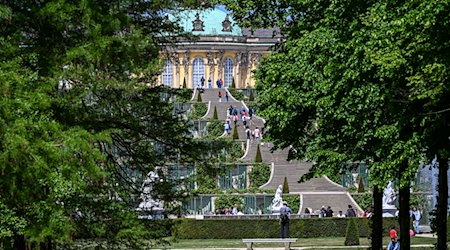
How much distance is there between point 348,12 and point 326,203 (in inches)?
745

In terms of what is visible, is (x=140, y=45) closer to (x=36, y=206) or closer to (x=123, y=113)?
(x=123, y=113)

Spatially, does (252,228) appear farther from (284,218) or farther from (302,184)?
(302,184)

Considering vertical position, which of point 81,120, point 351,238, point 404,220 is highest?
point 81,120

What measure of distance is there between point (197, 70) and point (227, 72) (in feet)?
7.40

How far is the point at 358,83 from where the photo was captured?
585 inches

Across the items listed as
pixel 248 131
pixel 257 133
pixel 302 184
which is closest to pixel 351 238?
pixel 302 184

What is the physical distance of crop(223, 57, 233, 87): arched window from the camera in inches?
2947

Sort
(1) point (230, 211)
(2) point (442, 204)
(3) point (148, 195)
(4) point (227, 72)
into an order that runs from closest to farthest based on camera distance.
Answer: (3) point (148, 195)
(2) point (442, 204)
(1) point (230, 211)
(4) point (227, 72)

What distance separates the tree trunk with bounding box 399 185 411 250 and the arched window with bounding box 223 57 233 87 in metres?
58.8

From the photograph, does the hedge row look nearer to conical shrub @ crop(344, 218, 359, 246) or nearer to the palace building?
conical shrub @ crop(344, 218, 359, 246)

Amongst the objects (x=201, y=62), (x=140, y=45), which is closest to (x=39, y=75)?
(x=140, y=45)

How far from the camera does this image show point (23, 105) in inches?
369

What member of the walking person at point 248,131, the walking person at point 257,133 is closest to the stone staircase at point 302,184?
the walking person at point 248,131

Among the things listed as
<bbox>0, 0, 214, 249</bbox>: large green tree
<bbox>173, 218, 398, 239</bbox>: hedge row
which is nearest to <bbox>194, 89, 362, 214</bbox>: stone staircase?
<bbox>173, 218, 398, 239</bbox>: hedge row
